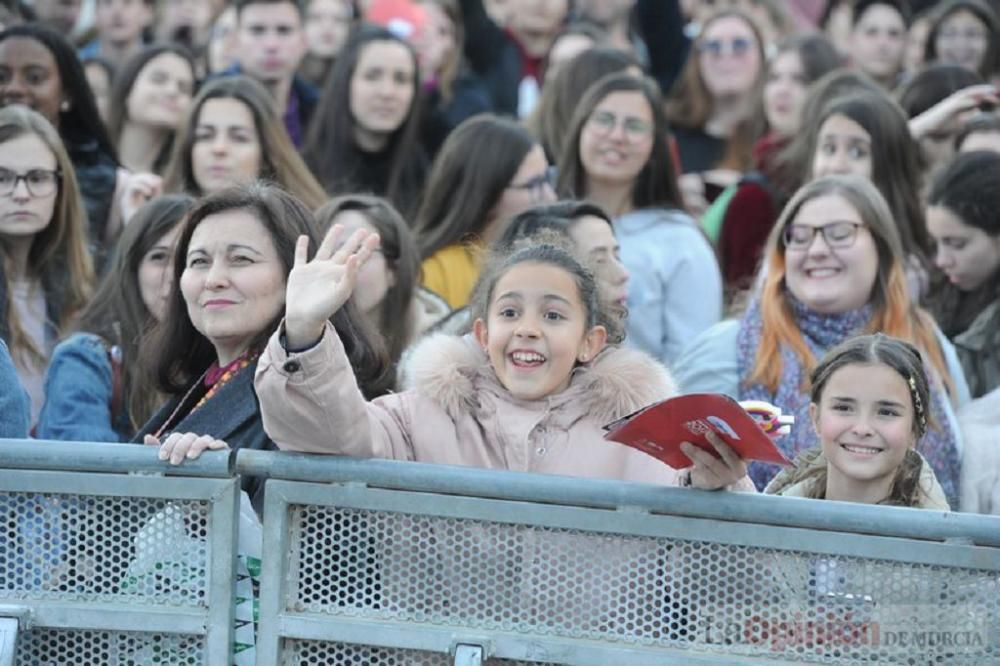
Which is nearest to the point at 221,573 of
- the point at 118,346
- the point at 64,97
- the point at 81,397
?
the point at 81,397

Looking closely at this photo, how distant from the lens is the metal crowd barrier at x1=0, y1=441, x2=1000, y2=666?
355cm

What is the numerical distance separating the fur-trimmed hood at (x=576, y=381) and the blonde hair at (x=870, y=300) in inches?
54.1

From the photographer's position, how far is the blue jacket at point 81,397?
5344 millimetres

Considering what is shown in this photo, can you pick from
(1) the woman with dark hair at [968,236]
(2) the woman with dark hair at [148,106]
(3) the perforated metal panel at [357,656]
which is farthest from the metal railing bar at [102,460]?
(2) the woman with dark hair at [148,106]

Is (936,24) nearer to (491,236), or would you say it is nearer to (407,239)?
(491,236)

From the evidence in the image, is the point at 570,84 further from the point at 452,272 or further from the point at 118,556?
the point at 118,556

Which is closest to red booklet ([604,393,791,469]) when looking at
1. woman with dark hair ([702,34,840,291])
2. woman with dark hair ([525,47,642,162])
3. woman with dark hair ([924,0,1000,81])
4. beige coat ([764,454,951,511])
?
beige coat ([764,454,951,511])

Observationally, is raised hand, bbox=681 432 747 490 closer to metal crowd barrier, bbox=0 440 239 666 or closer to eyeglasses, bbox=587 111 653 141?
metal crowd barrier, bbox=0 440 239 666

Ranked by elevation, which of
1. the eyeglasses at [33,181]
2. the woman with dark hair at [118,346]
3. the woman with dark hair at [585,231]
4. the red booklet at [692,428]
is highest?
the eyeglasses at [33,181]

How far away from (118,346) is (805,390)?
222 cm

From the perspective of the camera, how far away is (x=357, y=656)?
377 cm

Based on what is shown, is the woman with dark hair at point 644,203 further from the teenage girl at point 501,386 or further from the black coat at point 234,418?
the black coat at point 234,418

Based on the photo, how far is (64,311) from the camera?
6.46m

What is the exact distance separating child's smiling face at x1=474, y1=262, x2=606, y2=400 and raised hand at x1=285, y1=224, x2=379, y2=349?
0.63 m
